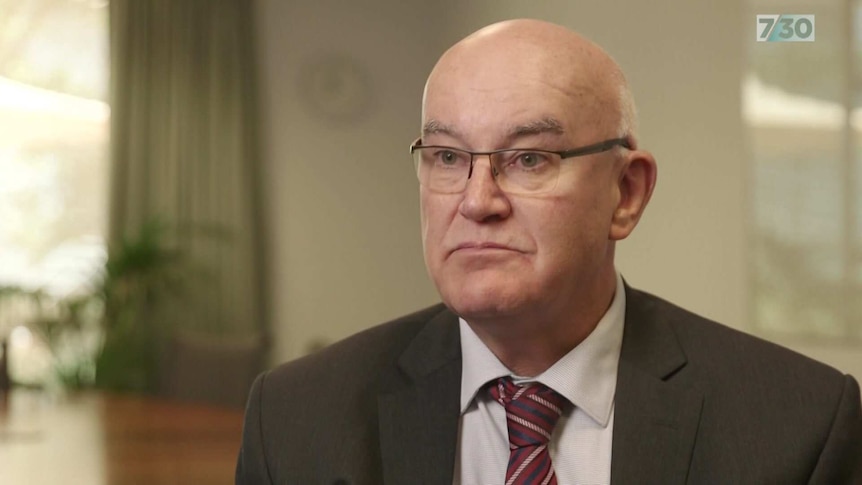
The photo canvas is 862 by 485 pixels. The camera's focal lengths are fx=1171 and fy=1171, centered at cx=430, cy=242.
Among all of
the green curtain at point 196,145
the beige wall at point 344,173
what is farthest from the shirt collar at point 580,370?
the green curtain at point 196,145

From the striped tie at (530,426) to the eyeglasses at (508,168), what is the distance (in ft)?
0.98

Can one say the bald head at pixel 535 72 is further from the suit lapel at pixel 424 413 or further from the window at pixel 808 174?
the window at pixel 808 174

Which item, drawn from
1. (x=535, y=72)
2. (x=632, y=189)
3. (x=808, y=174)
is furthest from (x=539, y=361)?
(x=808, y=174)

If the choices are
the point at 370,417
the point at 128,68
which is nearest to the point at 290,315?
the point at 128,68

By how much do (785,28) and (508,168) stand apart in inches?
47.4

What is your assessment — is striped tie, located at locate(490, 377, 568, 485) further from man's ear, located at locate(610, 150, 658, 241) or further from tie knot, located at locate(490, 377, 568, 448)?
man's ear, located at locate(610, 150, 658, 241)

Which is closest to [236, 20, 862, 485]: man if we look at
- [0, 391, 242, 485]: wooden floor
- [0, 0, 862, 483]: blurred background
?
[0, 391, 242, 485]: wooden floor

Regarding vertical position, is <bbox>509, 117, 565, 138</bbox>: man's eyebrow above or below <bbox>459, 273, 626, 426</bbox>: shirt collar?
above

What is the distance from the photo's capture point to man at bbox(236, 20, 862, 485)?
4.94 feet

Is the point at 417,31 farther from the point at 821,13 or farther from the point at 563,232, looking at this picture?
the point at 563,232

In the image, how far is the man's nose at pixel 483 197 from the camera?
1481 millimetres

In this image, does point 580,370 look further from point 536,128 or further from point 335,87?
point 335,87

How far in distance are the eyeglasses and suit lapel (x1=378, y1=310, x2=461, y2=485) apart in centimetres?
29

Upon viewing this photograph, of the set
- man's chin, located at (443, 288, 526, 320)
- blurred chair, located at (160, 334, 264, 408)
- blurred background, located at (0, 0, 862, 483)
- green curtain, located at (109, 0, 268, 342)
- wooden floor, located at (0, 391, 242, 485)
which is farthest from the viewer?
green curtain, located at (109, 0, 268, 342)
